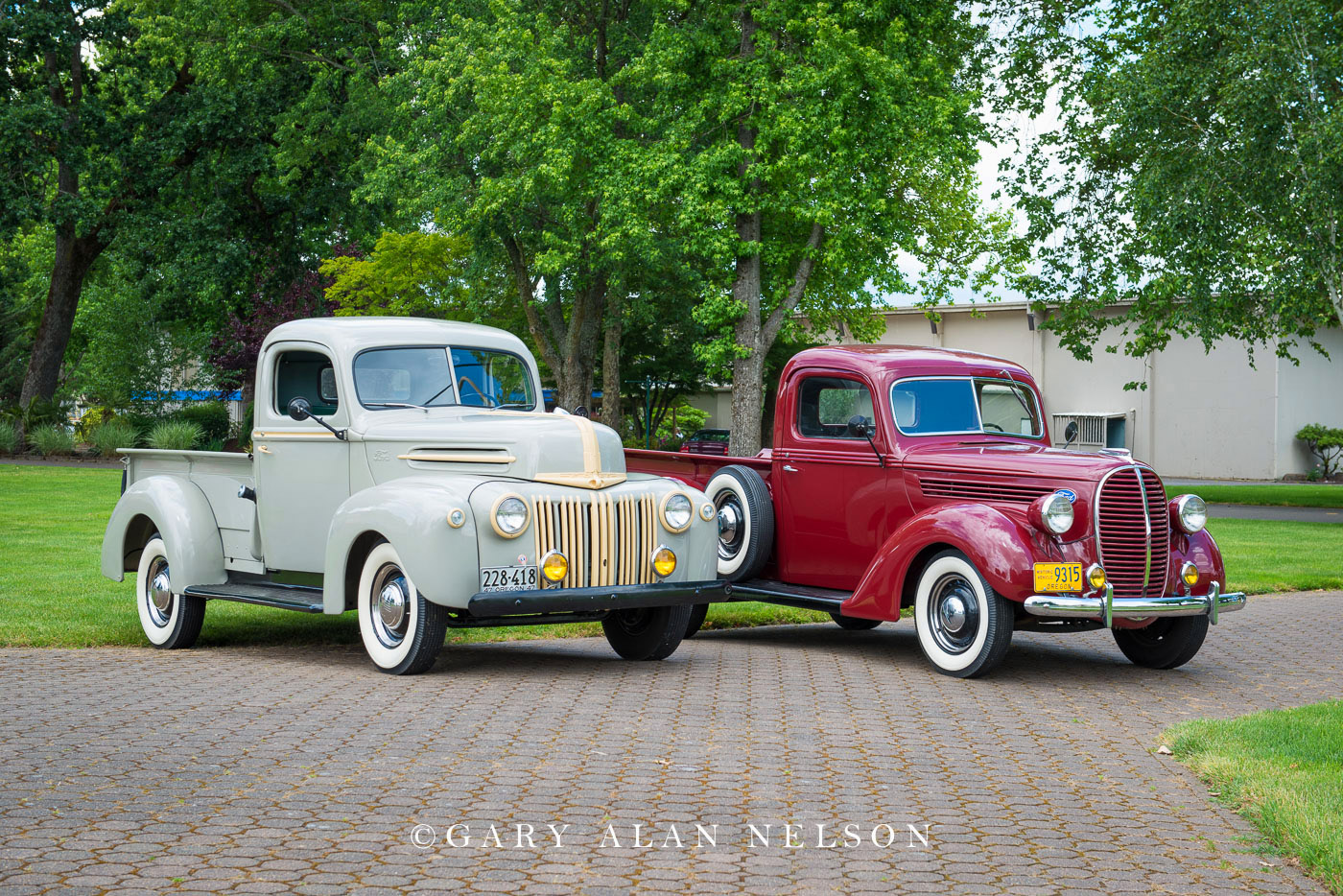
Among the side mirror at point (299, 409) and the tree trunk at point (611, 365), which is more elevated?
the tree trunk at point (611, 365)

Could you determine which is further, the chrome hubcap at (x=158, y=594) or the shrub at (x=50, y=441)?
the shrub at (x=50, y=441)

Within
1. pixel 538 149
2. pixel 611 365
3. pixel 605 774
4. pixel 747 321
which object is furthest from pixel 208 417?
pixel 605 774

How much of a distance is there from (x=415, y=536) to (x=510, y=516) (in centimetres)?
56

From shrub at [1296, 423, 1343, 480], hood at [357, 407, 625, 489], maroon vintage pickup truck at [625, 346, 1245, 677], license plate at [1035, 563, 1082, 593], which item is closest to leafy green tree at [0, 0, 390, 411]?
maroon vintage pickup truck at [625, 346, 1245, 677]

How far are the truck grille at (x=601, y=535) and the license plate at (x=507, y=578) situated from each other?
4.4 inches

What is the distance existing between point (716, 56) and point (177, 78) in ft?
56.8

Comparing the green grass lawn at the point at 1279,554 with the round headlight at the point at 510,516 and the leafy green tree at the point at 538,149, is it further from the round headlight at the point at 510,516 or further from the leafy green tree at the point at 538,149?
the leafy green tree at the point at 538,149

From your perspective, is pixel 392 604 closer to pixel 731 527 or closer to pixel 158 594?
pixel 158 594

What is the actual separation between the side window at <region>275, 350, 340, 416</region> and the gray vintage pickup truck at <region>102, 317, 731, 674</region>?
0.04 ft

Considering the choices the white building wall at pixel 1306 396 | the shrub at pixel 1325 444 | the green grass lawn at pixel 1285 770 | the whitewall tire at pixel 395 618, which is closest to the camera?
the green grass lawn at pixel 1285 770

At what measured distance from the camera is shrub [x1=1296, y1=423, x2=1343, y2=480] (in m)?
42.3

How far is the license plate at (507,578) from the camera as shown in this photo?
7.95 m

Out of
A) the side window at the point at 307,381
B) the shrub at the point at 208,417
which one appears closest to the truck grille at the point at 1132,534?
the side window at the point at 307,381

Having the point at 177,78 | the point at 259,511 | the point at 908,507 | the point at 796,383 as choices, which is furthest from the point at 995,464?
the point at 177,78
